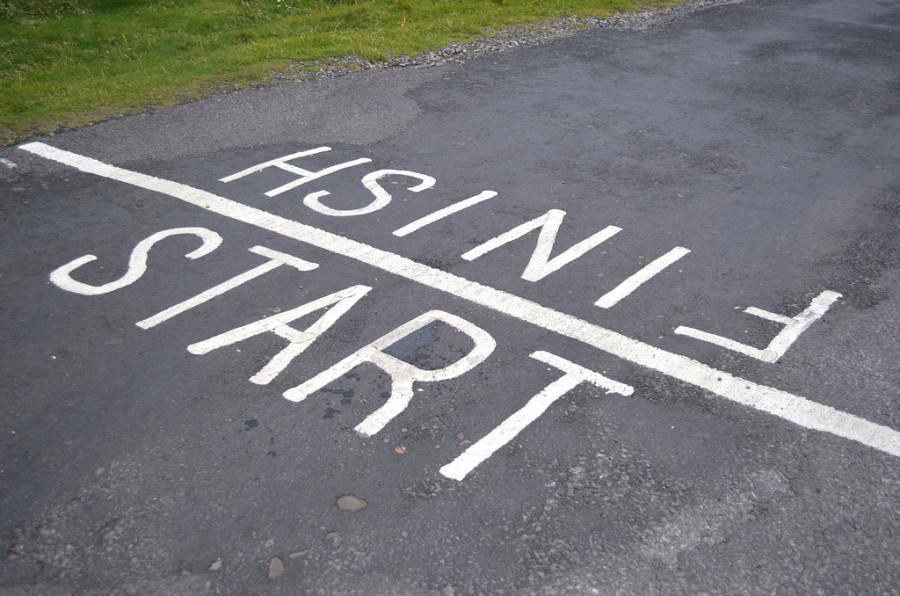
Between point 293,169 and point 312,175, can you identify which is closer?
point 312,175

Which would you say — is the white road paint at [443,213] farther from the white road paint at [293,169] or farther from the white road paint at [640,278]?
the white road paint at [640,278]

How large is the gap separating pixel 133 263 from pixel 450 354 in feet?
8.95

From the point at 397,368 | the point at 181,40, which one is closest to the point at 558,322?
the point at 397,368

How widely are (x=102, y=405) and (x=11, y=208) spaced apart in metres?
3.41

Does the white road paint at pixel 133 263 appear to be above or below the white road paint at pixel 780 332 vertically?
above

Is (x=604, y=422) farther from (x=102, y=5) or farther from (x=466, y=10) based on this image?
(x=102, y=5)

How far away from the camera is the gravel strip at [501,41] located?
1177 cm

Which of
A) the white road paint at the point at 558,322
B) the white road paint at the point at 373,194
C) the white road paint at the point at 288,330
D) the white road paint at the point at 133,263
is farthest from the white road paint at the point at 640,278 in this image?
the white road paint at the point at 133,263

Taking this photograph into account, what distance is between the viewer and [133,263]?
6.79 m

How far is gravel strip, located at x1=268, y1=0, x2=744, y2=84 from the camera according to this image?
11.8 meters

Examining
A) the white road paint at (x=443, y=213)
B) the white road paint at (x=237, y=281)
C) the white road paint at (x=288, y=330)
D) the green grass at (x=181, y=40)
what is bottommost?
the white road paint at (x=443, y=213)

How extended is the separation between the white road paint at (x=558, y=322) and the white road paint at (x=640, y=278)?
1.28 ft

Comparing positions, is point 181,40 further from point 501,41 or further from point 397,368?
point 397,368

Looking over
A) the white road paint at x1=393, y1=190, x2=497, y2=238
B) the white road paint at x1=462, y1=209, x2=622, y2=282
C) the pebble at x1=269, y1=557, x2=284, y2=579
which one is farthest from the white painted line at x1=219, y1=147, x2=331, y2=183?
the pebble at x1=269, y1=557, x2=284, y2=579
